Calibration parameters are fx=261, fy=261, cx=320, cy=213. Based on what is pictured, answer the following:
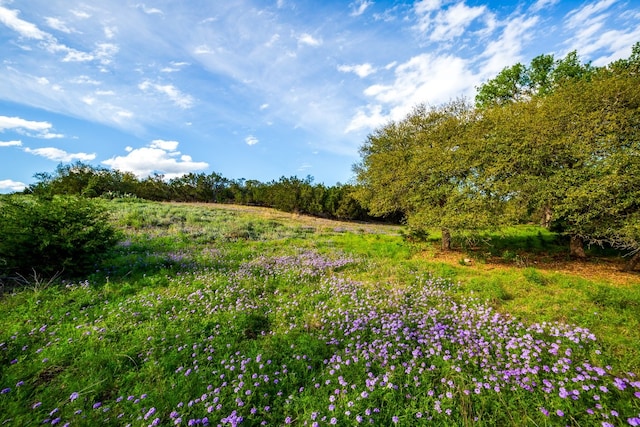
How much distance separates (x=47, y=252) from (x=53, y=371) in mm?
5013

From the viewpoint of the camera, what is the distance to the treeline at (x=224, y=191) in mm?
39469

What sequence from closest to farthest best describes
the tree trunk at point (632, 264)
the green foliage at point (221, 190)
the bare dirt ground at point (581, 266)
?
the bare dirt ground at point (581, 266) → the tree trunk at point (632, 264) → the green foliage at point (221, 190)

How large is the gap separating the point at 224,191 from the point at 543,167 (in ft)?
195

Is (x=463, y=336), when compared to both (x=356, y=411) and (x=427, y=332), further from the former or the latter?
(x=356, y=411)

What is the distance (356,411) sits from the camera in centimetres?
335

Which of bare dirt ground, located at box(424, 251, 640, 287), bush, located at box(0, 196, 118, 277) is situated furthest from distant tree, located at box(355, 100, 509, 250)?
bush, located at box(0, 196, 118, 277)

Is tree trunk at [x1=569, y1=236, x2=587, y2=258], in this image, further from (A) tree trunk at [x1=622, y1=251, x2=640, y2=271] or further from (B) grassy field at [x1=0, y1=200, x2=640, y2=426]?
(B) grassy field at [x1=0, y1=200, x2=640, y2=426]

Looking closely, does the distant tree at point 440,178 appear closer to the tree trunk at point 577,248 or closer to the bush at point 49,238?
the tree trunk at point 577,248

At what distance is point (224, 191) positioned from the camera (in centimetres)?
6097

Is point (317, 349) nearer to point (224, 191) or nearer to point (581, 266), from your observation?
point (581, 266)

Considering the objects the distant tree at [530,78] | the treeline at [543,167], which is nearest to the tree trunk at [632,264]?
the treeline at [543,167]

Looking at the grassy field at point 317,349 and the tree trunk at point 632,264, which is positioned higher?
the tree trunk at point 632,264

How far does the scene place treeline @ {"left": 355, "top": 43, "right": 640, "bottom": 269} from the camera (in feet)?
30.4

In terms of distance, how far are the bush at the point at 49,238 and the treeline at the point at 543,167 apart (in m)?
12.6
